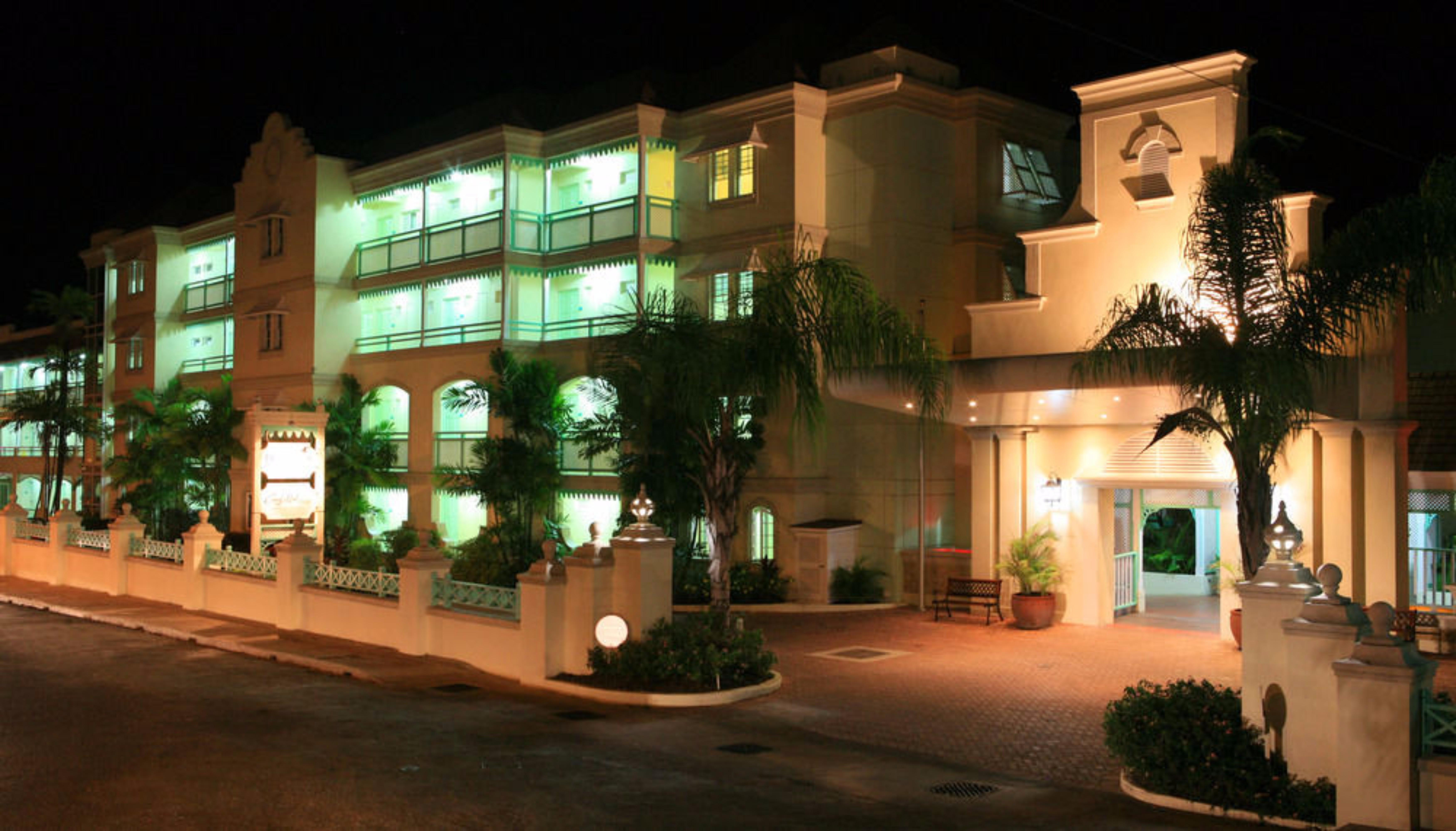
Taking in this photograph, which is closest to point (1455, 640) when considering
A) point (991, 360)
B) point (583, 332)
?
point (991, 360)

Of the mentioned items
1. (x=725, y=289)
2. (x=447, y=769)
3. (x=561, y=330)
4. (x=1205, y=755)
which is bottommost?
(x=447, y=769)

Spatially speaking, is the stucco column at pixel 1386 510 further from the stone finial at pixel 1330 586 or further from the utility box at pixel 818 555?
the utility box at pixel 818 555

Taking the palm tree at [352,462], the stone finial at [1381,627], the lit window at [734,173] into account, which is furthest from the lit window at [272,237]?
the stone finial at [1381,627]

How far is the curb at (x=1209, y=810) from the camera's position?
9.45m

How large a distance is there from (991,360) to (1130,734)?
7402 mm

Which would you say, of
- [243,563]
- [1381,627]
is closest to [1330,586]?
[1381,627]

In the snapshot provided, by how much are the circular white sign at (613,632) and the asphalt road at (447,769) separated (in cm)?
93

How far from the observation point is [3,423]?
4234 centimetres

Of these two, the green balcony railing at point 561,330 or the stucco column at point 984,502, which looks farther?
the green balcony railing at point 561,330

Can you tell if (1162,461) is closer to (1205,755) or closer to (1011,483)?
(1011,483)

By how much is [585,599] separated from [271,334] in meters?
24.7

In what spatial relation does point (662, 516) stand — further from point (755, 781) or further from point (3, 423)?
point (3, 423)

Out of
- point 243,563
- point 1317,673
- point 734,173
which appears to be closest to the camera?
point 1317,673

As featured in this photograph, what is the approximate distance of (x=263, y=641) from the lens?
19375 mm
